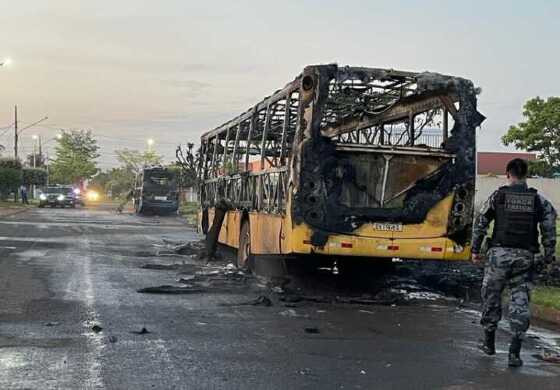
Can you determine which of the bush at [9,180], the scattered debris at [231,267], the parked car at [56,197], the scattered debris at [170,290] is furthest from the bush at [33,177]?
the scattered debris at [170,290]

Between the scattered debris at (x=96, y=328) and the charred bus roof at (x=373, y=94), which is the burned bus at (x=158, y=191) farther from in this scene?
the scattered debris at (x=96, y=328)

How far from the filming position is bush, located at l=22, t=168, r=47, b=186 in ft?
219

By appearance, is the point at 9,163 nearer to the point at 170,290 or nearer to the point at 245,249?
the point at 245,249

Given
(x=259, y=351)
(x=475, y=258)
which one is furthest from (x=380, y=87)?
(x=259, y=351)

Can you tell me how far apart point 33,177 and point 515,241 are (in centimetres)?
6602

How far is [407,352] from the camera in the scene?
7730mm

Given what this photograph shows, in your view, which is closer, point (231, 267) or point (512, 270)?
point (512, 270)

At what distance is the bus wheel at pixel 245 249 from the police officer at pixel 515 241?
718 centimetres

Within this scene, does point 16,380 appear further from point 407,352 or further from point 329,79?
point 329,79

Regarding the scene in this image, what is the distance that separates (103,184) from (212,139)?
114m

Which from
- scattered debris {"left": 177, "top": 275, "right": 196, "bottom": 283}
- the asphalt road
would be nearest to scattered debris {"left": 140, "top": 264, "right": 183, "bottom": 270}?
scattered debris {"left": 177, "top": 275, "right": 196, "bottom": 283}

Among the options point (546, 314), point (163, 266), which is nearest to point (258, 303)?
point (546, 314)

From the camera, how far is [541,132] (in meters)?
37.8

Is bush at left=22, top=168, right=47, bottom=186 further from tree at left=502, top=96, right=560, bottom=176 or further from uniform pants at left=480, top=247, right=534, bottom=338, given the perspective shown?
uniform pants at left=480, top=247, right=534, bottom=338
